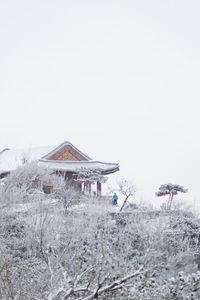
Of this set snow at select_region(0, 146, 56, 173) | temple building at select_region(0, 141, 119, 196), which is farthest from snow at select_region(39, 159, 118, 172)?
snow at select_region(0, 146, 56, 173)

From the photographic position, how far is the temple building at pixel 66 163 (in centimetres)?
2398

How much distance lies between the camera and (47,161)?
23922mm

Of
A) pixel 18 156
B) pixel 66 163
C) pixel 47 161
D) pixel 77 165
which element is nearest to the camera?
pixel 47 161

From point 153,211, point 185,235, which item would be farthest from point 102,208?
point 185,235

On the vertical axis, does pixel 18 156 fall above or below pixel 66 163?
above

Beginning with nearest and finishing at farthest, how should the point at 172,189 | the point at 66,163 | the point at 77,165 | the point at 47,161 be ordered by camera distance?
the point at 47,161 < the point at 172,189 < the point at 77,165 < the point at 66,163

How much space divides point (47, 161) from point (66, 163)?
136 centimetres

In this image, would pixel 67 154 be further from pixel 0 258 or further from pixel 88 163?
pixel 0 258

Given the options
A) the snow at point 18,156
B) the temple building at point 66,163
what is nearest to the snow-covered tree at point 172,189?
the temple building at point 66,163

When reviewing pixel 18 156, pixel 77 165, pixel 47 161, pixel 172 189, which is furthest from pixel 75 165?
pixel 172 189

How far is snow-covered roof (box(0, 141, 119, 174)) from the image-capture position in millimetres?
23812

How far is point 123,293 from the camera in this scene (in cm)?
660

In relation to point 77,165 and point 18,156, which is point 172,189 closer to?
point 77,165

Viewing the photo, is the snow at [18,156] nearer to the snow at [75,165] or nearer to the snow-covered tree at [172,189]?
the snow at [75,165]
